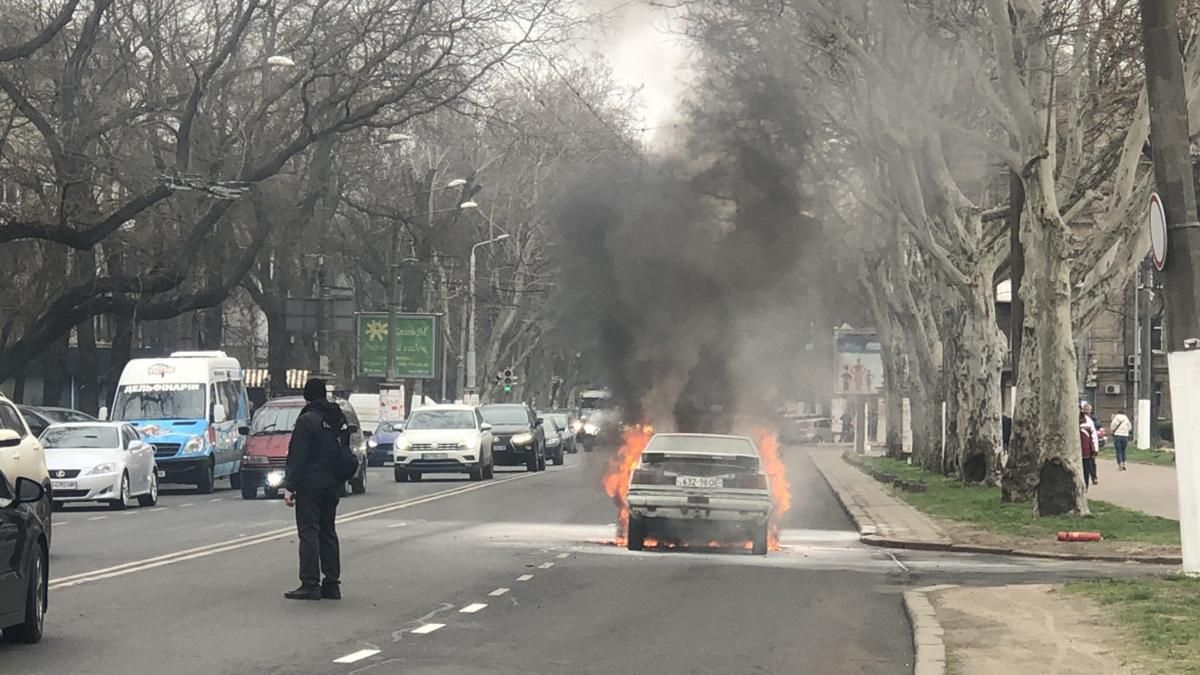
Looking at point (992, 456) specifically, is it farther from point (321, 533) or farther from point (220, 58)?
point (321, 533)

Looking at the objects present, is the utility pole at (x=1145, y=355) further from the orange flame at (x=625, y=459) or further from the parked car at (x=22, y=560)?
the parked car at (x=22, y=560)

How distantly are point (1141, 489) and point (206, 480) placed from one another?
1918cm

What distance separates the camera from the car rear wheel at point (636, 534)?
20.8m

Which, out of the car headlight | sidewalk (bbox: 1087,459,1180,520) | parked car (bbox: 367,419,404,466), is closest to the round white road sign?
sidewalk (bbox: 1087,459,1180,520)

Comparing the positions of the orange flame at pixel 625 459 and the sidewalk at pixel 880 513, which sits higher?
the orange flame at pixel 625 459

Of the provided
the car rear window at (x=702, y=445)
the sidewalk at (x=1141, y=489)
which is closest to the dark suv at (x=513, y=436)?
the sidewalk at (x=1141, y=489)

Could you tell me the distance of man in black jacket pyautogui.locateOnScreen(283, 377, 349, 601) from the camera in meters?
14.7

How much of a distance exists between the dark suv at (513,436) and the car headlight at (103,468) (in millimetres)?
18059

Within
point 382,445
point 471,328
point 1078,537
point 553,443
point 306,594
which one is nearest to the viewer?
point 306,594

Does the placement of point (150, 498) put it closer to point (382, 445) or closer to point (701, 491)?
point (701, 491)

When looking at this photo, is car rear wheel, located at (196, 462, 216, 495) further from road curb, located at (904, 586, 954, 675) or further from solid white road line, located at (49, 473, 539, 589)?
road curb, located at (904, 586, 954, 675)

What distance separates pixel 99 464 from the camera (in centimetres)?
2898

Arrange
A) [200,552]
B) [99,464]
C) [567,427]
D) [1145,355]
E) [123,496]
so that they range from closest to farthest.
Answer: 1. [200,552]
2. [99,464]
3. [123,496]
4. [1145,355]
5. [567,427]

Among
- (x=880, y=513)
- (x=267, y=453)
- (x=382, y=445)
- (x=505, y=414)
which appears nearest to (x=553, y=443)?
(x=382, y=445)
